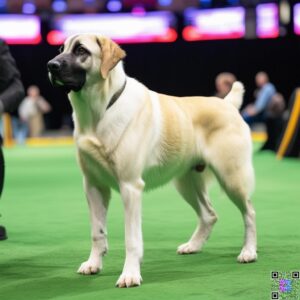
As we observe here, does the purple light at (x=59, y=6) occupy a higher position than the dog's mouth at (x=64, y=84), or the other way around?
the dog's mouth at (x=64, y=84)

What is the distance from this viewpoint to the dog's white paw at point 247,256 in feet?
17.1

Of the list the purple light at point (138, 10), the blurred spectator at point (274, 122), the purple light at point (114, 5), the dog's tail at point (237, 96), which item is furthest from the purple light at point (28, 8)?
the dog's tail at point (237, 96)

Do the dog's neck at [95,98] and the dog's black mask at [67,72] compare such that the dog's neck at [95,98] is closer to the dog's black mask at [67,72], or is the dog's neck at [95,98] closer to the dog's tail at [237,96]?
the dog's black mask at [67,72]

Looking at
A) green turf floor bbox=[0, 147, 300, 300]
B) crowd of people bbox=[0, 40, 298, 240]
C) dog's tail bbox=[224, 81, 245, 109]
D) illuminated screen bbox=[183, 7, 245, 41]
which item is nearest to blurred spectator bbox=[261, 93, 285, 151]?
crowd of people bbox=[0, 40, 298, 240]

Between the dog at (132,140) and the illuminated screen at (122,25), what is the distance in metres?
23.5

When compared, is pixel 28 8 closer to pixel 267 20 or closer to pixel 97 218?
pixel 267 20

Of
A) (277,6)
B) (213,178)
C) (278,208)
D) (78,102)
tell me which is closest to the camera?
(78,102)

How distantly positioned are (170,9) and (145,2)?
122 cm

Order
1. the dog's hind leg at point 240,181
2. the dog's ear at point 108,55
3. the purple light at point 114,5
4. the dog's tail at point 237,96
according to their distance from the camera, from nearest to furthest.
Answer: the dog's ear at point 108,55 < the dog's hind leg at point 240,181 < the dog's tail at point 237,96 < the purple light at point 114,5

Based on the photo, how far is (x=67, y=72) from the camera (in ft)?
14.8

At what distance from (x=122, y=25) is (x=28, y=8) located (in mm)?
3865

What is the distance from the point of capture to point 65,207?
331 inches

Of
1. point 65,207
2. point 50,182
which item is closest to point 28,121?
point 50,182

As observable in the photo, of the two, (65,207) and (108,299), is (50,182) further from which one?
(108,299)
